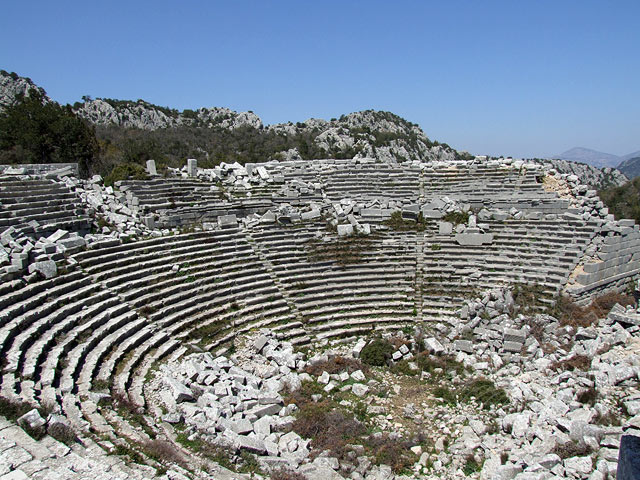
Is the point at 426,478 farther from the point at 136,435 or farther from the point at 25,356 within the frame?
the point at 25,356

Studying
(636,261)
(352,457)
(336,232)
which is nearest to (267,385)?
(352,457)

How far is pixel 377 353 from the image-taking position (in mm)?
12734

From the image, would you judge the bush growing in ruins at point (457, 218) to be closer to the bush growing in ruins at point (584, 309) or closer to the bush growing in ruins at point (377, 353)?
the bush growing in ruins at point (584, 309)

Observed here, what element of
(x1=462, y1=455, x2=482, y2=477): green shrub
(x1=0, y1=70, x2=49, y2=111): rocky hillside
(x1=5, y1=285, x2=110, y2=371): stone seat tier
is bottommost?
(x1=462, y1=455, x2=482, y2=477): green shrub

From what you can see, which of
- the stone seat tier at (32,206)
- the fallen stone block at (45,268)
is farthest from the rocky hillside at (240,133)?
the fallen stone block at (45,268)

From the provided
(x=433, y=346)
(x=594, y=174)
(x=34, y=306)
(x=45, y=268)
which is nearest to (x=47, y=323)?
(x=34, y=306)

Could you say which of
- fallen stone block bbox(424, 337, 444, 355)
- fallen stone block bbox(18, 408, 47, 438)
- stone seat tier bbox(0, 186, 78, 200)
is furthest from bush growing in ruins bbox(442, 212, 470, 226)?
fallen stone block bbox(18, 408, 47, 438)

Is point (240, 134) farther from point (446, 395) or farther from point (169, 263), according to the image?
point (446, 395)

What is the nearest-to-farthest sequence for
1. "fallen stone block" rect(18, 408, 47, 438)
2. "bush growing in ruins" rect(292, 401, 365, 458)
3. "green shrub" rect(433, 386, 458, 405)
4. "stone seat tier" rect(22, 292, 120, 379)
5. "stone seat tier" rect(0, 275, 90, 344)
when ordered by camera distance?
"fallen stone block" rect(18, 408, 47, 438)
"bush growing in ruins" rect(292, 401, 365, 458)
"stone seat tier" rect(22, 292, 120, 379)
"stone seat tier" rect(0, 275, 90, 344)
"green shrub" rect(433, 386, 458, 405)

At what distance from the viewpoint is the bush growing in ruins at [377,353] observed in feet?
41.5

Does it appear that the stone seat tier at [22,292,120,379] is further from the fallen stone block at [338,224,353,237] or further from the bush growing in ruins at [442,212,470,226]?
the bush growing in ruins at [442,212,470,226]

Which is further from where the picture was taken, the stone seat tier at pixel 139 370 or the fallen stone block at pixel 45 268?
the fallen stone block at pixel 45 268

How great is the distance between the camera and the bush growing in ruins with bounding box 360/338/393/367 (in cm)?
1264

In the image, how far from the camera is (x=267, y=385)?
35.9 ft
